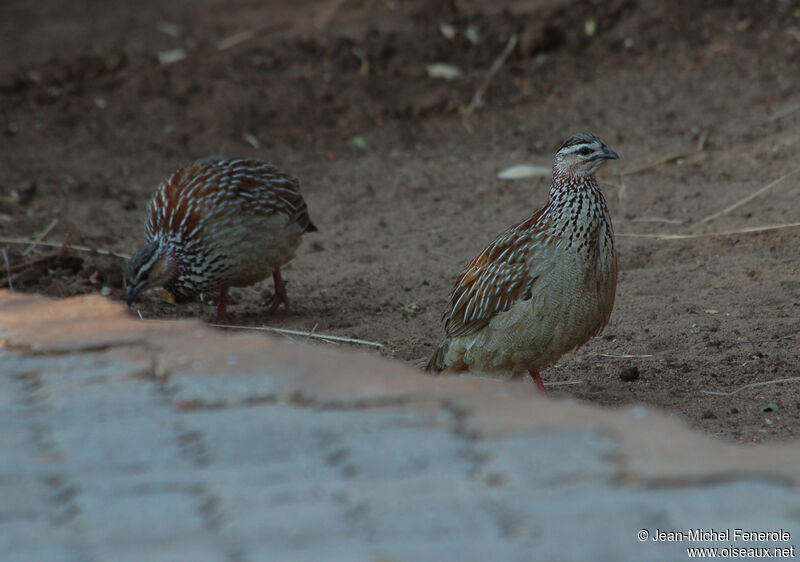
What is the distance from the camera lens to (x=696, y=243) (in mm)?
7270

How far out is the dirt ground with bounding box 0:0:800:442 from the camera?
20.6 feet

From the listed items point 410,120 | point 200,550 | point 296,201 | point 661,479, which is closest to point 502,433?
point 661,479

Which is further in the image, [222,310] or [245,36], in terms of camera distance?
[245,36]

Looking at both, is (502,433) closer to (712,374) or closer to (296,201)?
(712,374)

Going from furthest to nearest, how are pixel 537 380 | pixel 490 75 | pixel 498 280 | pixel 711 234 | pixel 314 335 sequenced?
pixel 490 75
pixel 711 234
pixel 314 335
pixel 537 380
pixel 498 280

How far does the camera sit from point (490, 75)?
37.2 feet

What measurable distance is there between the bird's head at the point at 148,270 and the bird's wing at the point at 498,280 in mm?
2103

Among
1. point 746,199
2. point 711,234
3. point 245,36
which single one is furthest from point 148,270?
point 245,36

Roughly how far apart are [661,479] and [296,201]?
4947 millimetres

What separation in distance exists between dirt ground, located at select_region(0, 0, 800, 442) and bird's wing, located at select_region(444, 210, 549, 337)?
683 millimetres

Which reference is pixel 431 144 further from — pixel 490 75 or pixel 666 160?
pixel 666 160

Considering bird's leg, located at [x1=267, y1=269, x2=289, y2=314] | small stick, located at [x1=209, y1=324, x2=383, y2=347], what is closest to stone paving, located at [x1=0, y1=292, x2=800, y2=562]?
small stick, located at [x1=209, y1=324, x2=383, y2=347]

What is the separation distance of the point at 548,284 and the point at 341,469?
260 centimetres

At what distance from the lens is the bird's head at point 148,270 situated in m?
6.40
